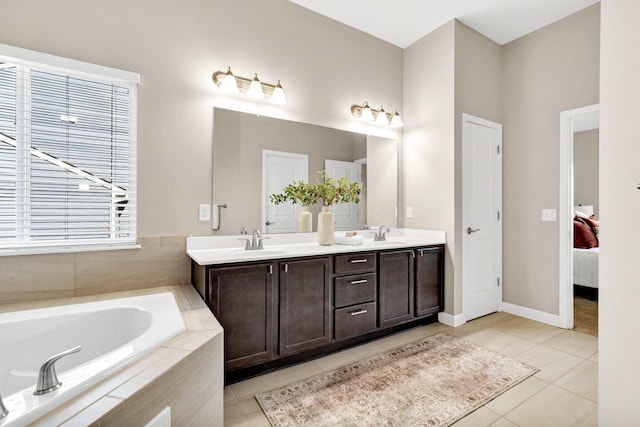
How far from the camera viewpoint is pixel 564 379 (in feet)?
6.80

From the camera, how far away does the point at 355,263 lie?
8.22ft

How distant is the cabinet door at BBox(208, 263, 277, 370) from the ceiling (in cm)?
249

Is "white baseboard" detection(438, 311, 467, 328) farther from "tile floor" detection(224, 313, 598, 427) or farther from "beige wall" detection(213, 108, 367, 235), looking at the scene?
"beige wall" detection(213, 108, 367, 235)

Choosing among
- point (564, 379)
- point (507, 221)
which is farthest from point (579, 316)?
point (564, 379)

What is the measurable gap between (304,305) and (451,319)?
66.0 inches

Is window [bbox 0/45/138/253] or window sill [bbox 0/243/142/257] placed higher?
window [bbox 0/45/138/253]

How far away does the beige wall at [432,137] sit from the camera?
10.1ft

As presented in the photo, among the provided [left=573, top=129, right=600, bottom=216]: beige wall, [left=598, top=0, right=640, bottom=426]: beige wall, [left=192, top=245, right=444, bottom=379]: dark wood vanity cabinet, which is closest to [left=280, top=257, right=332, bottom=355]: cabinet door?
[left=192, top=245, right=444, bottom=379]: dark wood vanity cabinet

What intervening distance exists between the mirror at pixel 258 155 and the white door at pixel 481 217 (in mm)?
940

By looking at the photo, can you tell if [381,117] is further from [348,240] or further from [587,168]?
[587,168]

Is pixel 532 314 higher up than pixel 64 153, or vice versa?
pixel 64 153

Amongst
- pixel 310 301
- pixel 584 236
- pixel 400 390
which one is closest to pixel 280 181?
pixel 310 301

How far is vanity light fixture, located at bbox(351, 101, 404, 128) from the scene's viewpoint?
3232 mm

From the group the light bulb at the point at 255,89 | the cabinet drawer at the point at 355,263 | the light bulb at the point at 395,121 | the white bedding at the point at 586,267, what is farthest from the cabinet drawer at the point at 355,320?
the white bedding at the point at 586,267
